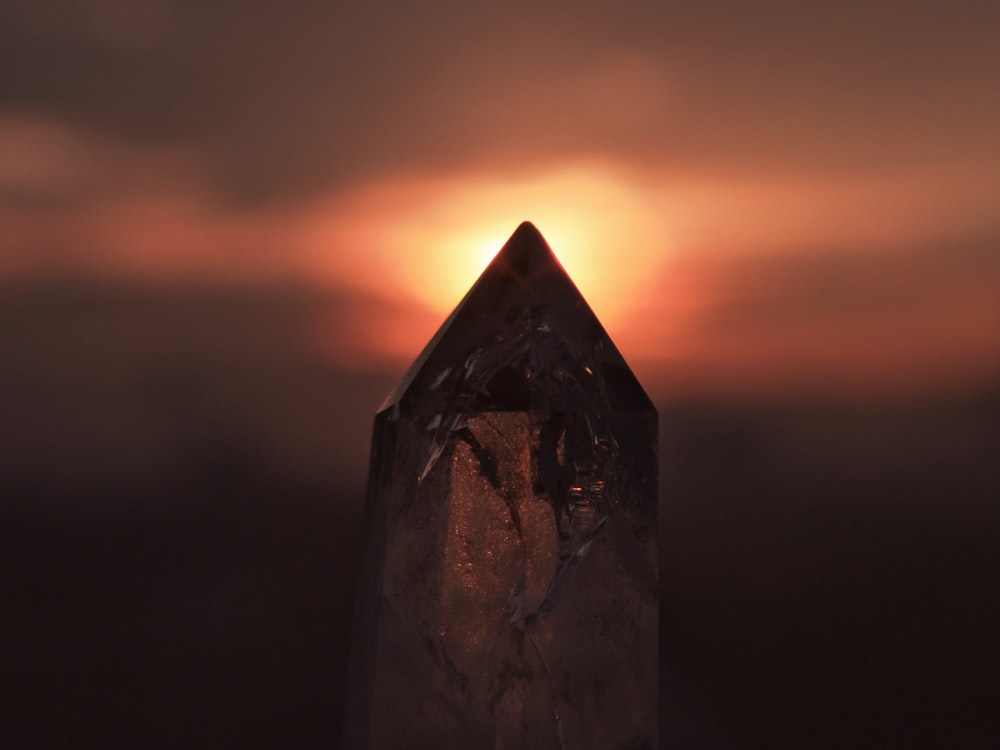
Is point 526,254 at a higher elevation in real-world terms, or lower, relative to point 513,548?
higher

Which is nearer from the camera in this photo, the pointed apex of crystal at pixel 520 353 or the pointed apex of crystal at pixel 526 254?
the pointed apex of crystal at pixel 520 353

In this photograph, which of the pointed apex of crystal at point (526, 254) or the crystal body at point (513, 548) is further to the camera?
the pointed apex of crystal at point (526, 254)

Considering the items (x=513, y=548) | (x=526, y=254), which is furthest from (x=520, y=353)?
(x=513, y=548)

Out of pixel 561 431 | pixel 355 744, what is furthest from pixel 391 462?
pixel 355 744

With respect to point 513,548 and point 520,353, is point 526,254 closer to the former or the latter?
point 520,353

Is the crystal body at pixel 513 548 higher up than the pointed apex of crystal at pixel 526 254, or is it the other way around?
the pointed apex of crystal at pixel 526 254

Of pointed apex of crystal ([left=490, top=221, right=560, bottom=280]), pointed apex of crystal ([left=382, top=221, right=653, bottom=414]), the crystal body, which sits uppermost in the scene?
pointed apex of crystal ([left=490, top=221, right=560, bottom=280])

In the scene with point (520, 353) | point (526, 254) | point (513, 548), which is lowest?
point (513, 548)

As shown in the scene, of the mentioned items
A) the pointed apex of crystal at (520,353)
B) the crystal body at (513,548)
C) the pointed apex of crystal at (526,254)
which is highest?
the pointed apex of crystal at (526,254)

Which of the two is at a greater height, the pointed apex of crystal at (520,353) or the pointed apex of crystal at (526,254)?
the pointed apex of crystal at (526,254)
